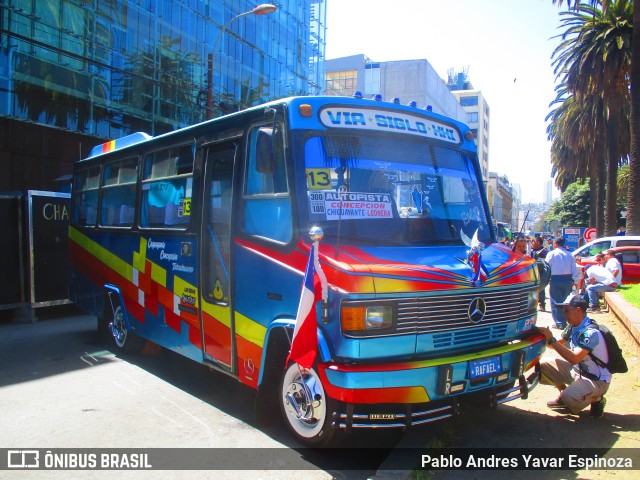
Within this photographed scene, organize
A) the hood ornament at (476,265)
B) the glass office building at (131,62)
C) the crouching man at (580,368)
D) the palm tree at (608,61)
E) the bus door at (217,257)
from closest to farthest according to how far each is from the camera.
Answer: the hood ornament at (476,265), the crouching man at (580,368), the bus door at (217,257), the glass office building at (131,62), the palm tree at (608,61)

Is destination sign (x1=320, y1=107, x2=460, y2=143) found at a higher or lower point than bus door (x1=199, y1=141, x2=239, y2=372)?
higher

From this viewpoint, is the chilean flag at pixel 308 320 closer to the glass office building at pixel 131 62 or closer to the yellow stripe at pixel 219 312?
the yellow stripe at pixel 219 312

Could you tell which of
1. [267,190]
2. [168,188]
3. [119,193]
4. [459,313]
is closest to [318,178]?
[267,190]

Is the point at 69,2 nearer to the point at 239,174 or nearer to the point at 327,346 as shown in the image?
the point at 239,174

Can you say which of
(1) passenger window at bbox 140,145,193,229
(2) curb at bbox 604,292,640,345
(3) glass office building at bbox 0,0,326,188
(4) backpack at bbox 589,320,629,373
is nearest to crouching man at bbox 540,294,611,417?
(4) backpack at bbox 589,320,629,373

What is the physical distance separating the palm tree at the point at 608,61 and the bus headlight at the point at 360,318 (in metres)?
21.9

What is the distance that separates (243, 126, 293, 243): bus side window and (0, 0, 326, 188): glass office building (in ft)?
34.2

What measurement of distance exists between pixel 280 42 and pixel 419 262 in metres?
32.8

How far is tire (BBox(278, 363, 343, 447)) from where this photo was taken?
4291 mm

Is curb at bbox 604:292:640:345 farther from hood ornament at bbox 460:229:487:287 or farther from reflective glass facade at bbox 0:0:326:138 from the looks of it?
reflective glass facade at bbox 0:0:326:138

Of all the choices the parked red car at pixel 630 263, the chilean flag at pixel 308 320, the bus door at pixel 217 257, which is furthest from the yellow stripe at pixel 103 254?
the parked red car at pixel 630 263

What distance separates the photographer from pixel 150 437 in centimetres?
502

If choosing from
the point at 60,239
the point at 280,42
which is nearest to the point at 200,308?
the point at 60,239

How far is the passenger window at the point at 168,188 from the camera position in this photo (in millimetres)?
6398
